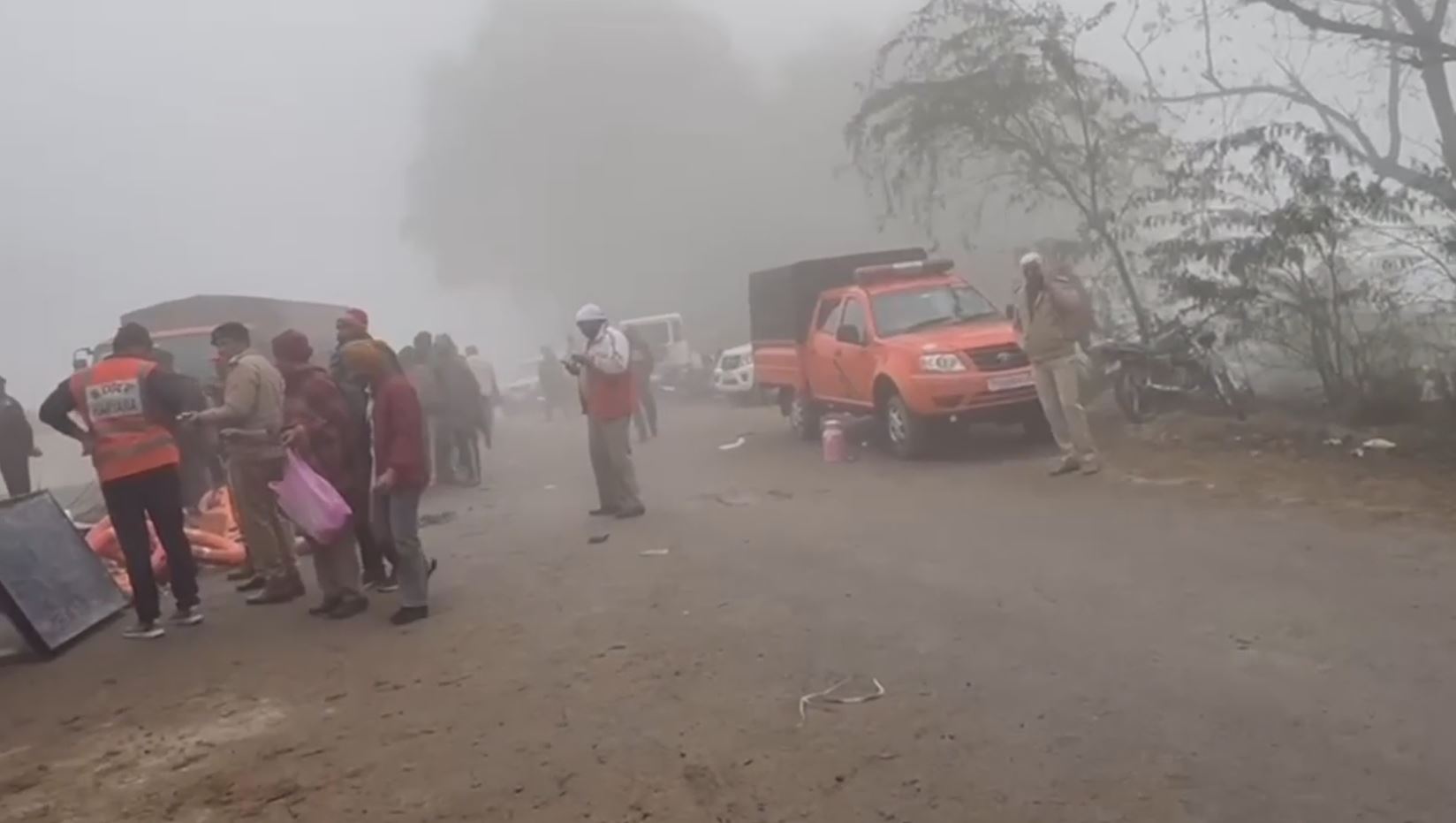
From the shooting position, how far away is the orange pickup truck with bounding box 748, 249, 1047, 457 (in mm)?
12008

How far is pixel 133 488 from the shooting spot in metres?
7.03

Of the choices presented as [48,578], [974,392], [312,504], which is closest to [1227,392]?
[974,392]

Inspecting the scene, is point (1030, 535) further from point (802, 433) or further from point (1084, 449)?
point (802, 433)

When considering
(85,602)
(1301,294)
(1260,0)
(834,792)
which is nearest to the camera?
(834,792)

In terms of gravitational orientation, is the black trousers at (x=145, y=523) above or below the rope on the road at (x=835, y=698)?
above

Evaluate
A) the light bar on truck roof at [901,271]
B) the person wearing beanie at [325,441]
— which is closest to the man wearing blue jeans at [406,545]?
the person wearing beanie at [325,441]

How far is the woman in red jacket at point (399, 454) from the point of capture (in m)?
6.90

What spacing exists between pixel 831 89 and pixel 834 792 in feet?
151

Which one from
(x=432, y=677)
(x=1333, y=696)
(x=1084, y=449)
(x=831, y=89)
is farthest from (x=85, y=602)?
(x=831, y=89)

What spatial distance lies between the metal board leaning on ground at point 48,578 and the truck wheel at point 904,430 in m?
7.25

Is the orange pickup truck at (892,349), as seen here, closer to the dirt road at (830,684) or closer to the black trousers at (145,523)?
the dirt road at (830,684)

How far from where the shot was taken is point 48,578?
7.26m

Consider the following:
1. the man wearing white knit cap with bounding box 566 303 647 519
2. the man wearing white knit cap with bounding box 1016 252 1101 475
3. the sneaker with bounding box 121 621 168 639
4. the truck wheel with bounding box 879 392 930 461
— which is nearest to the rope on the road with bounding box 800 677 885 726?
the sneaker with bounding box 121 621 168 639

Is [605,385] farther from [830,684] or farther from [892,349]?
[830,684]
